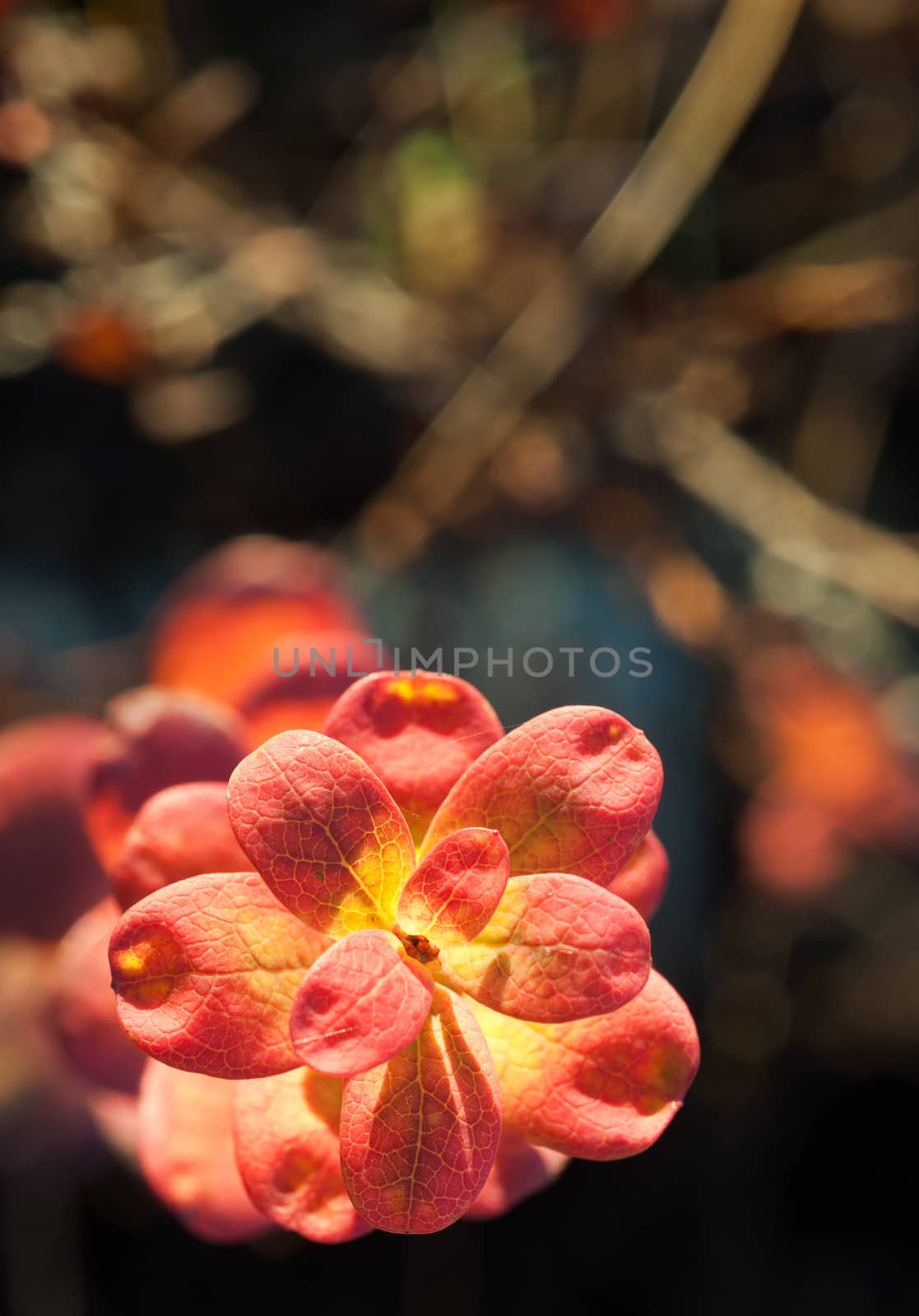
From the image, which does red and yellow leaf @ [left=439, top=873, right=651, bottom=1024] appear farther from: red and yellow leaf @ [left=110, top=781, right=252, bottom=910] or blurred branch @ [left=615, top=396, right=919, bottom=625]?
blurred branch @ [left=615, top=396, right=919, bottom=625]

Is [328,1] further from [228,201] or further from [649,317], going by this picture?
[649,317]

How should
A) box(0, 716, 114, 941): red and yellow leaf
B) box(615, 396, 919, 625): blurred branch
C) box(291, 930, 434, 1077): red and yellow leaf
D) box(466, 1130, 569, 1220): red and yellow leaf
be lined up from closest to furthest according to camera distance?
1. box(291, 930, 434, 1077): red and yellow leaf
2. box(466, 1130, 569, 1220): red and yellow leaf
3. box(0, 716, 114, 941): red and yellow leaf
4. box(615, 396, 919, 625): blurred branch

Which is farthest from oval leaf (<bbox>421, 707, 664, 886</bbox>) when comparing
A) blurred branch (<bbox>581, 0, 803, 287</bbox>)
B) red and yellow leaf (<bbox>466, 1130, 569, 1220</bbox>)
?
blurred branch (<bbox>581, 0, 803, 287</bbox>)

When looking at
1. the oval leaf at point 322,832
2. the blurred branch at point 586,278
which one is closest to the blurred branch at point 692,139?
the blurred branch at point 586,278

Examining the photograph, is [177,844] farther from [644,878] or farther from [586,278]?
[586,278]

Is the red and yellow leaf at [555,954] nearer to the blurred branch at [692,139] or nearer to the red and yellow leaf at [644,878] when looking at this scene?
the red and yellow leaf at [644,878]

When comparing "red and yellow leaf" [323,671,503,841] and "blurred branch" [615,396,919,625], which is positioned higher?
"blurred branch" [615,396,919,625]

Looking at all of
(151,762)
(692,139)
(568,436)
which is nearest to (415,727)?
(151,762)
